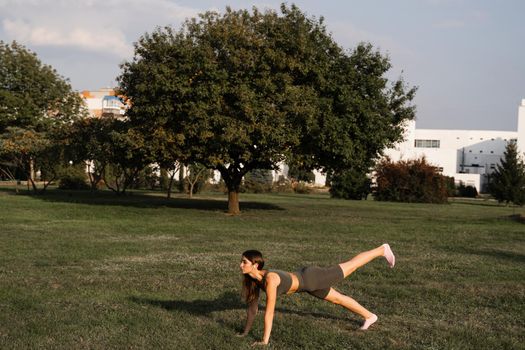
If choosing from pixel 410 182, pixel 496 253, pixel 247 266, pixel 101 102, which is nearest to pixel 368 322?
pixel 247 266

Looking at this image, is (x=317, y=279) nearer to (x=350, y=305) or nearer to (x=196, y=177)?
(x=350, y=305)

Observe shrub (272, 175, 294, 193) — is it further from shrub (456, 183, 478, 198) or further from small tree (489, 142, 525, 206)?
shrub (456, 183, 478, 198)

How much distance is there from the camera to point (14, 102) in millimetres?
46531

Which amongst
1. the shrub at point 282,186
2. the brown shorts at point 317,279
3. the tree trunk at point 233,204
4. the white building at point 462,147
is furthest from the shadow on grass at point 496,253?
the white building at point 462,147

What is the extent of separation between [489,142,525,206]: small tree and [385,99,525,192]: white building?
39825mm

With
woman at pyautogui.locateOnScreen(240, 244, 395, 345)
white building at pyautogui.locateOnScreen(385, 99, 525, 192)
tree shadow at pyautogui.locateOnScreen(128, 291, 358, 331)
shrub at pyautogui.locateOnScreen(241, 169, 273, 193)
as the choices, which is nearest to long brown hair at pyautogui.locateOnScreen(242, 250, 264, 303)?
woman at pyautogui.locateOnScreen(240, 244, 395, 345)

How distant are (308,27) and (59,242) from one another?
15.1 metres

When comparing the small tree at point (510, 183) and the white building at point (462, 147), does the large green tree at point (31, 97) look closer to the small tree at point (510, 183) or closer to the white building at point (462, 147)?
the small tree at point (510, 183)

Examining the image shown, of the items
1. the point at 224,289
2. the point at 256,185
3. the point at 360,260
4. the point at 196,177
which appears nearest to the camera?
the point at 360,260

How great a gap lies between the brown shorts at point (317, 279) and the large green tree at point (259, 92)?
53.3ft

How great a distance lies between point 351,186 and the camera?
5259cm

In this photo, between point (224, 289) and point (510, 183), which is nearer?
point (224, 289)

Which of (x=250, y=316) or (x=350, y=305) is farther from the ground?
(x=350, y=305)

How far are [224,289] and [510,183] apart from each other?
1801 inches
